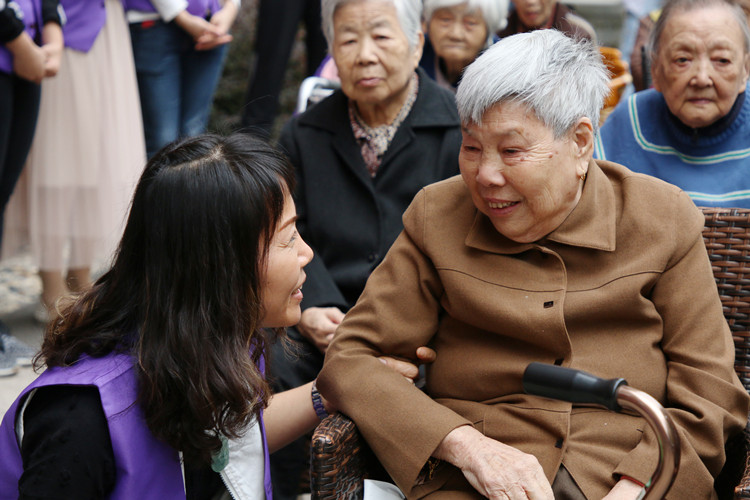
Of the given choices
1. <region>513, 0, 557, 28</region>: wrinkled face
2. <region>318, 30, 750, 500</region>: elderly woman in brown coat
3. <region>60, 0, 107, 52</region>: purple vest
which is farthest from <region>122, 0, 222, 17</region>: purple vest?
<region>318, 30, 750, 500</region>: elderly woman in brown coat

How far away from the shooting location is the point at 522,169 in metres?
1.93

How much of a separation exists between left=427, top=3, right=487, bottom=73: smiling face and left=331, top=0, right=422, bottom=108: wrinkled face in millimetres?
746

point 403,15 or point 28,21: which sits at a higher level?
point 403,15

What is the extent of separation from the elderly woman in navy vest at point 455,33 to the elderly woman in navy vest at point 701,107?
3.39ft

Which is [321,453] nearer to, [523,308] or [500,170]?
[523,308]

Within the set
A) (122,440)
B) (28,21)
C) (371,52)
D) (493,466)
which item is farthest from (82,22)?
(493,466)

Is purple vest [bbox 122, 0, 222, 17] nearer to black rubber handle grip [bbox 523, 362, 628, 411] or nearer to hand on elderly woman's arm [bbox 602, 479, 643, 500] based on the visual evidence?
hand on elderly woman's arm [bbox 602, 479, 643, 500]

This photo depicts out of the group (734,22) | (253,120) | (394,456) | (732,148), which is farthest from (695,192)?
(253,120)

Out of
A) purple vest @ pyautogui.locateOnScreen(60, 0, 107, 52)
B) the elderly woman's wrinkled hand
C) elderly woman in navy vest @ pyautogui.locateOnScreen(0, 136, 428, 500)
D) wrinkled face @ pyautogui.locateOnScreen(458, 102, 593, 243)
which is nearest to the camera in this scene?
elderly woman in navy vest @ pyautogui.locateOnScreen(0, 136, 428, 500)

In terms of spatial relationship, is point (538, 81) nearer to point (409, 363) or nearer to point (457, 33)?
point (409, 363)

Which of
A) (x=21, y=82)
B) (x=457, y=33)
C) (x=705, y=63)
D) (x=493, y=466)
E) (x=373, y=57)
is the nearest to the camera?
(x=493, y=466)

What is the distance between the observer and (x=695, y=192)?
2.65 m

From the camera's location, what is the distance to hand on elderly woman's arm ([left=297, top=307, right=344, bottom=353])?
2.62 metres

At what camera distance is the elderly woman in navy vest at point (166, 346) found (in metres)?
1.61
